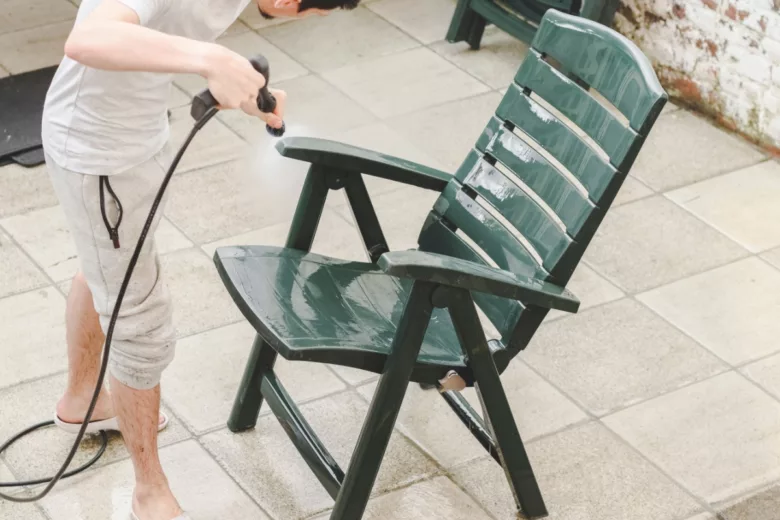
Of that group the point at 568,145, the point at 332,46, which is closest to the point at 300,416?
the point at 568,145

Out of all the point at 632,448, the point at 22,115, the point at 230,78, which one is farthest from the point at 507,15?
the point at 230,78

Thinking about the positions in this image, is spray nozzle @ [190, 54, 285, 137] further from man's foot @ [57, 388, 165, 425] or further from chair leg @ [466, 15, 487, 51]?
chair leg @ [466, 15, 487, 51]

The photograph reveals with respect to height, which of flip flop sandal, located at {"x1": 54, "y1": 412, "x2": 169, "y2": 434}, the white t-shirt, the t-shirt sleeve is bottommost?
flip flop sandal, located at {"x1": 54, "y1": 412, "x2": 169, "y2": 434}

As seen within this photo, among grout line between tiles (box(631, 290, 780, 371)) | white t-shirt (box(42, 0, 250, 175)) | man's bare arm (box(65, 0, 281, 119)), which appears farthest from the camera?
grout line between tiles (box(631, 290, 780, 371))

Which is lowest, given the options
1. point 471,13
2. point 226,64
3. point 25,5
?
point 25,5

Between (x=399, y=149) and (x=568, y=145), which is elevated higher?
(x=568, y=145)

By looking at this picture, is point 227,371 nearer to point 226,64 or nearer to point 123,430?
point 123,430

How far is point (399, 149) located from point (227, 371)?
1370 mm

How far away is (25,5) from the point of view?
17.3ft

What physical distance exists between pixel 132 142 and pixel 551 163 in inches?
37.3

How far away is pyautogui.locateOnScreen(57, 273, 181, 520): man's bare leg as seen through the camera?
8.40 feet

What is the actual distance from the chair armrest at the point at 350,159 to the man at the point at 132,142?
36cm

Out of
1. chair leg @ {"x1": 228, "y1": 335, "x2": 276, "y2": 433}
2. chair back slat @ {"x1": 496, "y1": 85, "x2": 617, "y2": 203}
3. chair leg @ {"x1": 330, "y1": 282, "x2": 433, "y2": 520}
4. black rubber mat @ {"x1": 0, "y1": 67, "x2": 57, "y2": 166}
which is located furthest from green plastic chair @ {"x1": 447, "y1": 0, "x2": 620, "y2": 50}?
chair leg @ {"x1": 330, "y1": 282, "x2": 433, "y2": 520}

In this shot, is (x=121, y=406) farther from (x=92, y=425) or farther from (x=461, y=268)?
(x=461, y=268)
